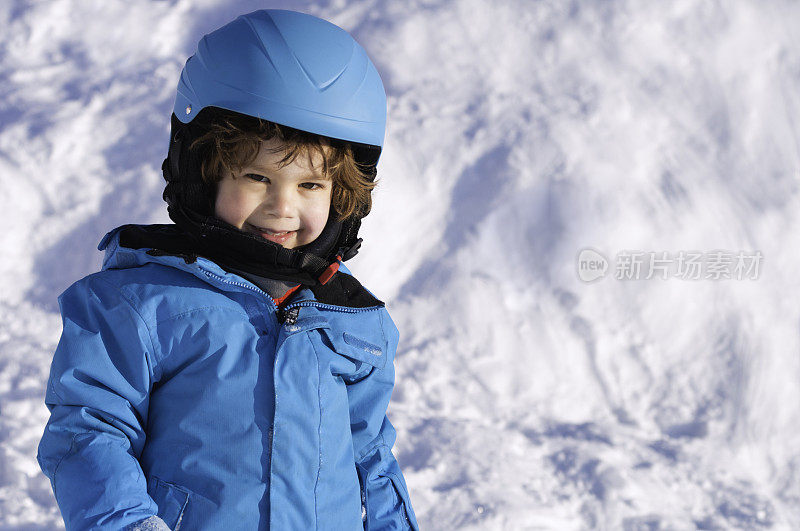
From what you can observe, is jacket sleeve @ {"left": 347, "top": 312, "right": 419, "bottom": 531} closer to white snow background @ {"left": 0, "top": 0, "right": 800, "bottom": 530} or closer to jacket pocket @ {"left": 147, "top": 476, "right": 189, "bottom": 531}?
jacket pocket @ {"left": 147, "top": 476, "right": 189, "bottom": 531}

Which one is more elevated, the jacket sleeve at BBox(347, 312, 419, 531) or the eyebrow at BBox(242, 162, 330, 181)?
the eyebrow at BBox(242, 162, 330, 181)

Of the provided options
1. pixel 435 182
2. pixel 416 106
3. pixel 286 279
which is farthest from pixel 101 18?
pixel 286 279

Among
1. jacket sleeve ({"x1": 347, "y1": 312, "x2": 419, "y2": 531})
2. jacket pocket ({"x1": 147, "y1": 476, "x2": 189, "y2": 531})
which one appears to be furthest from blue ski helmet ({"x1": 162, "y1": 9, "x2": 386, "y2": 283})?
jacket pocket ({"x1": 147, "y1": 476, "x2": 189, "y2": 531})


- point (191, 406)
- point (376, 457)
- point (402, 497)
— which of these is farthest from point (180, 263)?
point (402, 497)

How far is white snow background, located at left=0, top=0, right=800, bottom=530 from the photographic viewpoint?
10.4 feet

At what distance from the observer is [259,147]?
1647 millimetres

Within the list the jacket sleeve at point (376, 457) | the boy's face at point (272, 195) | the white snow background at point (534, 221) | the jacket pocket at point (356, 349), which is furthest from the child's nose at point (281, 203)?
the white snow background at point (534, 221)

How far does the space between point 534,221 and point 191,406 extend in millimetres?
2842

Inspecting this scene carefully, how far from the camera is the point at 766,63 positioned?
4.36 m

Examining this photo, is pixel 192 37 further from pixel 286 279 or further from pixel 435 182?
pixel 286 279

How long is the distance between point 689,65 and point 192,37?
3163 mm

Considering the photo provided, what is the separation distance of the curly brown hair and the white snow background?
1644 millimetres

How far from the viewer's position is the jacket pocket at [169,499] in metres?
1.50

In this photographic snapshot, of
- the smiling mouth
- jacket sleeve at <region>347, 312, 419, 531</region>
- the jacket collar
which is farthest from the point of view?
jacket sleeve at <region>347, 312, 419, 531</region>
